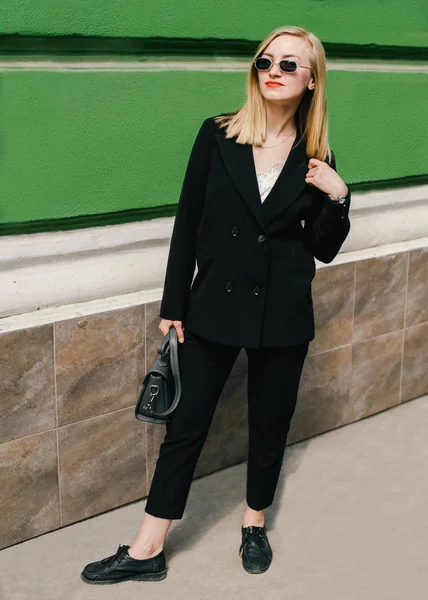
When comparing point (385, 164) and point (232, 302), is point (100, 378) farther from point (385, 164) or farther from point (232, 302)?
point (385, 164)

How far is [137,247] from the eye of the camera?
379 centimetres

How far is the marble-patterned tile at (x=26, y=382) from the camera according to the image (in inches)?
132

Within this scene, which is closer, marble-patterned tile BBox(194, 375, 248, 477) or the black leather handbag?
the black leather handbag

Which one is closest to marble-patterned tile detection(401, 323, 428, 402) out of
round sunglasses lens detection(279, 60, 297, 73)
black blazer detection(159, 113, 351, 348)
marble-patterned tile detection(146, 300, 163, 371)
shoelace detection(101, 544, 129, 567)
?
marble-patterned tile detection(146, 300, 163, 371)

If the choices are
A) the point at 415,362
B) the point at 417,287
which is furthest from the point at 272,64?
the point at 415,362

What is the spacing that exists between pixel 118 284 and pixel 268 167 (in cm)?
87

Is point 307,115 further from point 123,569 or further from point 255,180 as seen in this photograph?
point 123,569

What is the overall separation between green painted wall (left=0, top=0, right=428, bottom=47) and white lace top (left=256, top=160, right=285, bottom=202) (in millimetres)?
872

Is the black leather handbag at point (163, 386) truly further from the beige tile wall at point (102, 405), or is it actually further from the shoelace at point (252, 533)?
the shoelace at point (252, 533)

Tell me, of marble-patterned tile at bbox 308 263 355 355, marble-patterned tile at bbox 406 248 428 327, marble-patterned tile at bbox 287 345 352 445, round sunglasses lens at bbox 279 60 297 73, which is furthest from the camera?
marble-patterned tile at bbox 406 248 428 327

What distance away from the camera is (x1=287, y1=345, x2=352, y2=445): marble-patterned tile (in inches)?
Answer: 176

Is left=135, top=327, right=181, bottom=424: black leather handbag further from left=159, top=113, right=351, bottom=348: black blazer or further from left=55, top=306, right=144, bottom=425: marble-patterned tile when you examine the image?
left=55, top=306, right=144, bottom=425: marble-patterned tile

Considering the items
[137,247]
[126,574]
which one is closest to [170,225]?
[137,247]

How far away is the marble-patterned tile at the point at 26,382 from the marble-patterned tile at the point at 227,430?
85 centimetres
